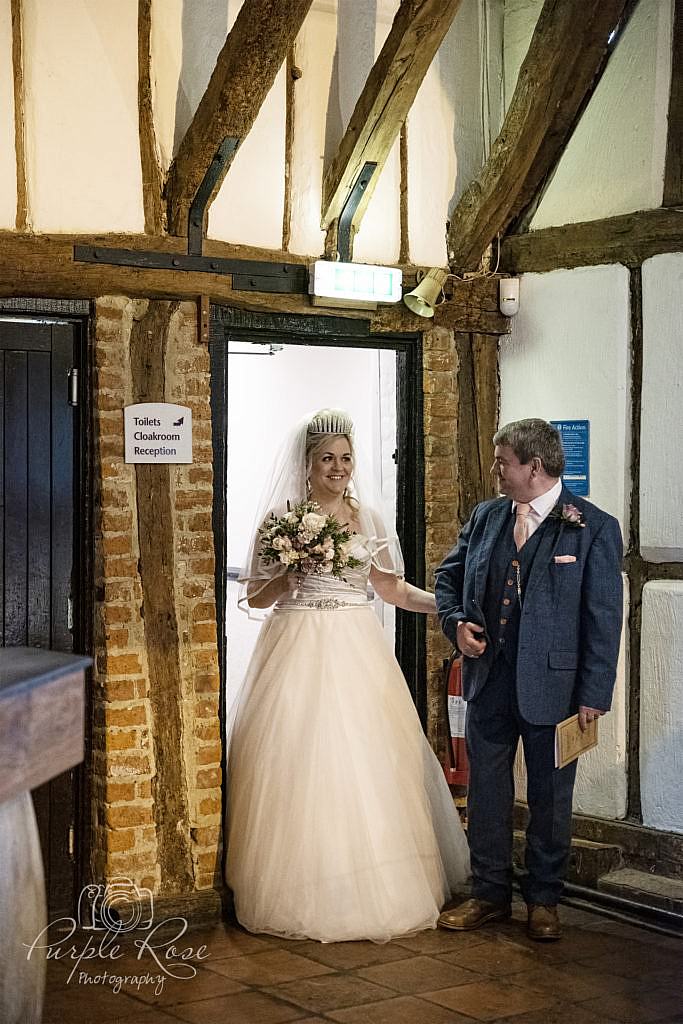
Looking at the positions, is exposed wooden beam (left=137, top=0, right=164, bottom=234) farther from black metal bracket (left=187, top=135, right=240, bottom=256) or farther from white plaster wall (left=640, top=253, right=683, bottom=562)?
white plaster wall (left=640, top=253, right=683, bottom=562)

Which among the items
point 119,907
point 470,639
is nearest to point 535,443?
point 470,639

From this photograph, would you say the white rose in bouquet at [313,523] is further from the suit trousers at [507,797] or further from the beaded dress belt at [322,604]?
the suit trousers at [507,797]

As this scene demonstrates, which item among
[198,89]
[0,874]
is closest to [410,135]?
[198,89]

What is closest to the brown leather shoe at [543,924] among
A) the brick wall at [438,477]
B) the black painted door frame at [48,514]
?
the brick wall at [438,477]

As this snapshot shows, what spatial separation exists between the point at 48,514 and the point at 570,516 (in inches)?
80.8

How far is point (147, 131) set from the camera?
513 cm

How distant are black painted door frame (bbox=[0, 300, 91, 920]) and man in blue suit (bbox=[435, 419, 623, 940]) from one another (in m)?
1.53

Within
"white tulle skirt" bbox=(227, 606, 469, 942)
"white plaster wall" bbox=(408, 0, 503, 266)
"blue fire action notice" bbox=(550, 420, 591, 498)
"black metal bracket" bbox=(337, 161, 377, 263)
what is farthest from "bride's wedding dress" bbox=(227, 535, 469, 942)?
"white plaster wall" bbox=(408, 0, 503, 266)

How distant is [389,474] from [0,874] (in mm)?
3898

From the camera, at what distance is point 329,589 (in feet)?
17.7

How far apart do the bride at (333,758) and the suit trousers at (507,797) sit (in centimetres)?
23

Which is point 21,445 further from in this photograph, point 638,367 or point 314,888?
point 638,367

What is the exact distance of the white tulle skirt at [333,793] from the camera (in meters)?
4.99

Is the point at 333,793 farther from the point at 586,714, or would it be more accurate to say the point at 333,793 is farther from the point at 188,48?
the point at 188,48
